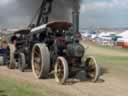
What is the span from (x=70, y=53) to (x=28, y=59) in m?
3.06

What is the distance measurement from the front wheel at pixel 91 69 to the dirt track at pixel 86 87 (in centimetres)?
32

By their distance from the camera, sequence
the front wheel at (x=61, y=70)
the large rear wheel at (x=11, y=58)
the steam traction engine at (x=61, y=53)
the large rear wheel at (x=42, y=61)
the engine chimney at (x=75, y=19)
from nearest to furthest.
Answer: the front wheel at (x=61, y=70)
the steam traction engine at (x=61, y=53)
the engine chimney at (x=75, y=19)
the large rear wheel at (x=42, y=61)
the large rear wheel at (x=11, y=58)

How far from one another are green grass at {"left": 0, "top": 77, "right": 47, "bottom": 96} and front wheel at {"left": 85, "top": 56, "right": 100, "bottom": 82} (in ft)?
7.05

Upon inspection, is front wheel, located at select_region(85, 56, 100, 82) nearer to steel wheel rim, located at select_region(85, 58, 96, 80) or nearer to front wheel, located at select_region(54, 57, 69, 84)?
steel wheel rim, located at select_region(85, 58, 96, 80)

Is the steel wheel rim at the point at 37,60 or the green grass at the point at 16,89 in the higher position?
the steel wheel rim at the point at 37,60

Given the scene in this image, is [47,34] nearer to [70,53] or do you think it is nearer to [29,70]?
[70,53]

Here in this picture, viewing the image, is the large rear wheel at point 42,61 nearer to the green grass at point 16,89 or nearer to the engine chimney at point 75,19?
the green grass at point 16,89

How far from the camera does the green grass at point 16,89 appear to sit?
9840mm

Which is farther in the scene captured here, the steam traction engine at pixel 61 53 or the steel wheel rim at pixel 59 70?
the steam traction engine at pixel 61 53

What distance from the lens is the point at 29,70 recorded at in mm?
15383

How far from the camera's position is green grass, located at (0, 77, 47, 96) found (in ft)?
32.3

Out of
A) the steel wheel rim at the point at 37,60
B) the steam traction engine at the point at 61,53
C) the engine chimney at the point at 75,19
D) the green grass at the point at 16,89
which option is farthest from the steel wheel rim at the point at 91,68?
the green grass at the point at 16,89

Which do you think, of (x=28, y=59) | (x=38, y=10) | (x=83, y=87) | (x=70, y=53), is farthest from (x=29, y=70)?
(x=83, y=87)

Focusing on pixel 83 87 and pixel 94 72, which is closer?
pixel 83 87
